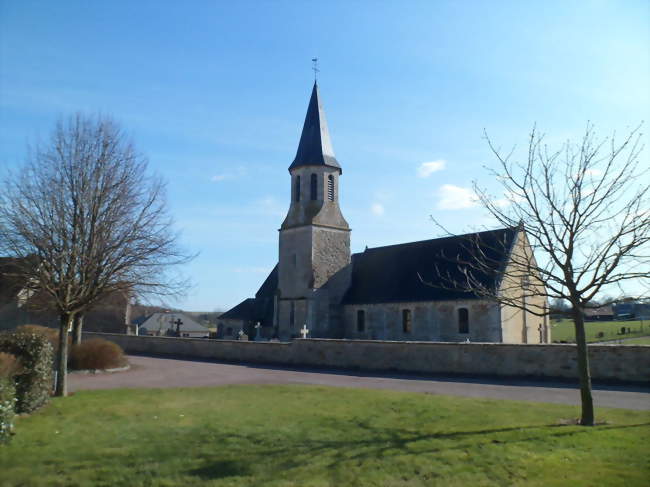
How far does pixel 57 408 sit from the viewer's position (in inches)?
440

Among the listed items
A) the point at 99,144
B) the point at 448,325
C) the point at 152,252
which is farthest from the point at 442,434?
the point at 448,325

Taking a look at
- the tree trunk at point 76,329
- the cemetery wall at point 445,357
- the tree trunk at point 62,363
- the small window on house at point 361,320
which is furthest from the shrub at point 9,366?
the small window on house at point 361,320

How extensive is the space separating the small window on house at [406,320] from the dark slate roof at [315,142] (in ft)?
38.5

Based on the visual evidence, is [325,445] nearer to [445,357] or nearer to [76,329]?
[445,357]

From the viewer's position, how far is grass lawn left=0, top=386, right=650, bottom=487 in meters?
6.39

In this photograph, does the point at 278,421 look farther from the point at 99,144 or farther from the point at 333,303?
the point at 333,303

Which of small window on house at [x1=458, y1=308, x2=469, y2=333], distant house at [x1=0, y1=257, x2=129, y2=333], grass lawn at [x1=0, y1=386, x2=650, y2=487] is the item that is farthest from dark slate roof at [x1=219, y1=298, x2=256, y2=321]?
grass lawn at [x1=0, y1=386, x2=650, y2=487]

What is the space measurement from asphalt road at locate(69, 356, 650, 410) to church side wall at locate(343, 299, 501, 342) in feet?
35.2

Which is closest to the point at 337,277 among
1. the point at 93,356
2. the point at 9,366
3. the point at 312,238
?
the point at 312,238

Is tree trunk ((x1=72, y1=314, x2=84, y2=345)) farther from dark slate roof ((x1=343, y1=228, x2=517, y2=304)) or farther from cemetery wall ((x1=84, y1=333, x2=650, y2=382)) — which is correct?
dark slate roof ((x1=343, y1=228, x2=517, y2=304))

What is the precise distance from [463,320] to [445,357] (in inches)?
421

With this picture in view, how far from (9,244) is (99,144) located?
3.69 meters

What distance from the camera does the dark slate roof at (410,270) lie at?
1162 inches

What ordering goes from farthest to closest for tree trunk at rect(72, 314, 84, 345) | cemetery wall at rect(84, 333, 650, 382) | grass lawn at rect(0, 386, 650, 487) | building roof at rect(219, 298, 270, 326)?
1. building roof at rect(219, 298, 270, 326)
2. tree trunk at rect(72, 314, 84, 345)
3. cemetery wall at rect(84, 333, 650, 382)
4. grass lawn at rect(0, 386, 650, 487)
